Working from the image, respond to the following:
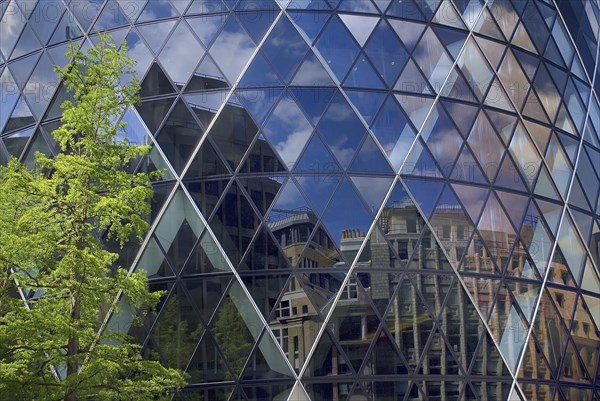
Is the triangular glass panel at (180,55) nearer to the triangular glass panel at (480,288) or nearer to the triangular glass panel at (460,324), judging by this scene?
the triangular glass panel at (460,324)

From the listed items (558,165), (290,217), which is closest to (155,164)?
(290,217)

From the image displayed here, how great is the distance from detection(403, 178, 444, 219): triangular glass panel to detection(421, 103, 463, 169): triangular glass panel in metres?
0.73

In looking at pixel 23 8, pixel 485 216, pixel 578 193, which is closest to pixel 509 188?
pixel 485 216

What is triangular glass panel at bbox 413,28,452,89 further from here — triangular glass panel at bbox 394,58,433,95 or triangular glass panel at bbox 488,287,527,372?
triangular glass panel at bbox 488,287,527,372

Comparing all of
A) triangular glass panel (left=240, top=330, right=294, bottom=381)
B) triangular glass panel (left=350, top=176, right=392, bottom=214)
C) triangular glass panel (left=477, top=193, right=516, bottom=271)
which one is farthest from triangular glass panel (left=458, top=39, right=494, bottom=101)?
triangular glass panel (left=240, top=330, right=294, bottom=381)

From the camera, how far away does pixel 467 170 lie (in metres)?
22.2

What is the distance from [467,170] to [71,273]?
35.4 ft

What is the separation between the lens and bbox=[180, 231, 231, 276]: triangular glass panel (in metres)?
20.6

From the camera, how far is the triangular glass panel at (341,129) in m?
21.2

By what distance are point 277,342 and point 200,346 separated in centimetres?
178

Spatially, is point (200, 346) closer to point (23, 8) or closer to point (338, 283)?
point (338, 283)

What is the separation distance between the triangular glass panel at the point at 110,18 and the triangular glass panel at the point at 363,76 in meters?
6.01

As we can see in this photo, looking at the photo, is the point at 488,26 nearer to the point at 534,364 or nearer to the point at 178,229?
the point at 534,364

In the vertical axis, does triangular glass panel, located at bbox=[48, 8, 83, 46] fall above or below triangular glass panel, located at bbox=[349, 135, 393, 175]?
above
